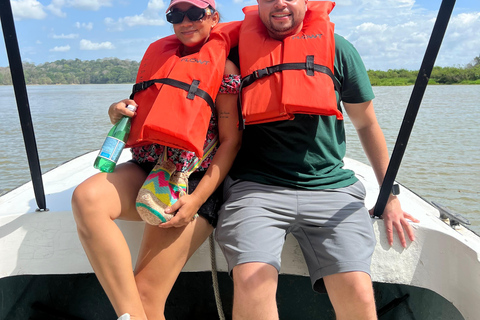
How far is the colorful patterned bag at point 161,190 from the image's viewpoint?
5.39 ft

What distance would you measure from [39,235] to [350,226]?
4.62 ft

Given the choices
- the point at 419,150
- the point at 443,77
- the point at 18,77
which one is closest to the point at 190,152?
the point at 18,77

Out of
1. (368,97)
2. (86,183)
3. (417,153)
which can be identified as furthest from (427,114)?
(86,183)

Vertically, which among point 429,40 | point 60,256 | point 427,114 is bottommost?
point 427,114

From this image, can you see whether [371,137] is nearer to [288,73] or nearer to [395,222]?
[395,222]

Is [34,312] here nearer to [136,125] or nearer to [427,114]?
[136,125]

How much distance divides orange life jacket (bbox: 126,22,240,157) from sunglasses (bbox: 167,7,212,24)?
5.1 inches

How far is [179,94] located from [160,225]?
55cm

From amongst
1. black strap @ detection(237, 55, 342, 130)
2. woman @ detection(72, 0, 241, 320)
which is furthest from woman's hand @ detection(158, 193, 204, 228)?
black strap @ detection(237, 55, 342, 130)

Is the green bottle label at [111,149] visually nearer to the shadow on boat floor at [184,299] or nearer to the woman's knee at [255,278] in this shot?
the woman's knee at [255,278]

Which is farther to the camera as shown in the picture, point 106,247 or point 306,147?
point 306,147

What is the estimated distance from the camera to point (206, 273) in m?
2.47

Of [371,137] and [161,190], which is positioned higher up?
[371,137]

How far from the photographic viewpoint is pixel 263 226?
1.66 meters
